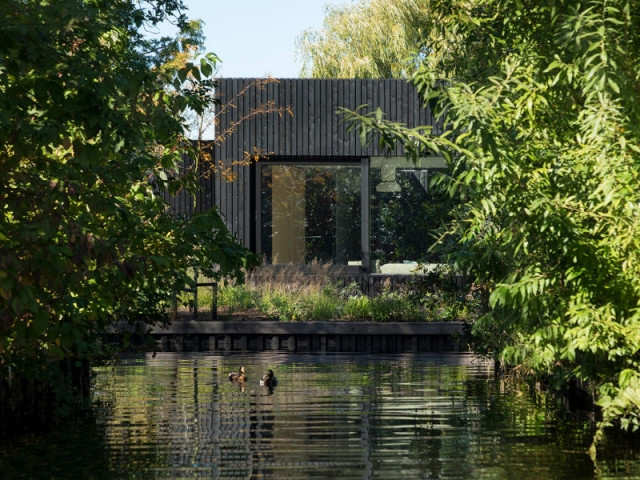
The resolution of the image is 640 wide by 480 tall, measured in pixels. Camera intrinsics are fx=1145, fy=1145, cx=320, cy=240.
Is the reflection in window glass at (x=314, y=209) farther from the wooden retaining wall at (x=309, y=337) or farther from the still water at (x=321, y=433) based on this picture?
the still water at (x=321, y=433)

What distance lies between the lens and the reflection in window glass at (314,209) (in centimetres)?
3259

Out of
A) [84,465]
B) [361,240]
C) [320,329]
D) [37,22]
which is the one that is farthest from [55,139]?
[361,240]

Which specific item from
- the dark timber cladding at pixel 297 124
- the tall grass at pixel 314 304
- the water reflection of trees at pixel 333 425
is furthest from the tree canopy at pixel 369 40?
the water reflection of trees at pixel 333 425

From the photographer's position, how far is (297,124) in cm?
3219

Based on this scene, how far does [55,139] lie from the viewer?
9094mm

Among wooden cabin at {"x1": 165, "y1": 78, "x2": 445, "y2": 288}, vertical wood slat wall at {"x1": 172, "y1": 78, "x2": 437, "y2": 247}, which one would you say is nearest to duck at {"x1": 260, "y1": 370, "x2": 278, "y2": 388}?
wooden cabin at {"x1": 165, "y1": 78, "x2": 445, "y2": 288}

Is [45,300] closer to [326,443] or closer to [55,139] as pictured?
[55,139]

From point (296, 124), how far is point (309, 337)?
831cm

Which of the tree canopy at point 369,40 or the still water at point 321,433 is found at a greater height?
the tree canopy at point 369,40

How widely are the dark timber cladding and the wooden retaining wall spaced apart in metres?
6.42

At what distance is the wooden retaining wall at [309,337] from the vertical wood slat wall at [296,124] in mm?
6451

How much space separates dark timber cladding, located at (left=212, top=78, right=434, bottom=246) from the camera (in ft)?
105

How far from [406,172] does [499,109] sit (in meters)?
21.6

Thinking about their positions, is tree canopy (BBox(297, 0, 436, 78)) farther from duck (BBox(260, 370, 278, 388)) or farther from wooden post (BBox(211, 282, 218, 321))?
duck (BBox(260, 370, 278, 388))
